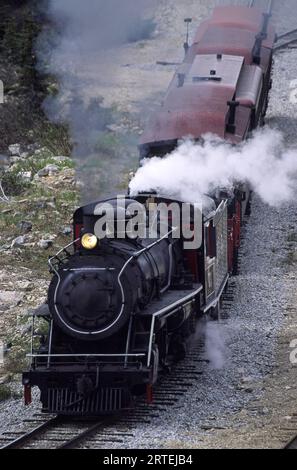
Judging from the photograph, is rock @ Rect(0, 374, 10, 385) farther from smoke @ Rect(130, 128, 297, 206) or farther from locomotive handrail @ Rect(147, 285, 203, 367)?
smoke @ Rect(130, 128, 297, 206)

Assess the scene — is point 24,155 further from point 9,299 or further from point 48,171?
point 9,299

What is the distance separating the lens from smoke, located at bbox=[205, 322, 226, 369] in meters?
14.7

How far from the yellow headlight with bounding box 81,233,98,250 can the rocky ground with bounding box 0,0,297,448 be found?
231cm

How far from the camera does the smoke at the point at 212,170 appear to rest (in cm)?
1530

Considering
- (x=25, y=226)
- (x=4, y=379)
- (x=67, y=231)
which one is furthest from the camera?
(x=25, y=226)

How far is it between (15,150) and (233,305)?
11223mm

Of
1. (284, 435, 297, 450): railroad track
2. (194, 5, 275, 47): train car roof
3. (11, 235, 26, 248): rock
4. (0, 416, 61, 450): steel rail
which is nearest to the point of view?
(284, 435, 297, 450): railroad track

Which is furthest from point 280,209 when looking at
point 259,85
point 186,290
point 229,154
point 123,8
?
point 186,290

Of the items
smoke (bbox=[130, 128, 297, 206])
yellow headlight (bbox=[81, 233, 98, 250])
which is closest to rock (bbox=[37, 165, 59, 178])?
smoke (bbox=[130, 128, 297, 206])

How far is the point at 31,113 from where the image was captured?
28.2 metres

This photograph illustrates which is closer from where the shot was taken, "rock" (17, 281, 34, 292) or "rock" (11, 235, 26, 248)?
"rock" (17, 281, 34, 292)

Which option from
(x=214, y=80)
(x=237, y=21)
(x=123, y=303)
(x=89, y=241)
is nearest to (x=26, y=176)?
(x=214, y=80)

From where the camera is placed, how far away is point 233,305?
17500 mm

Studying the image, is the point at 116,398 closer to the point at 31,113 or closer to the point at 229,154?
the point at 229,154
